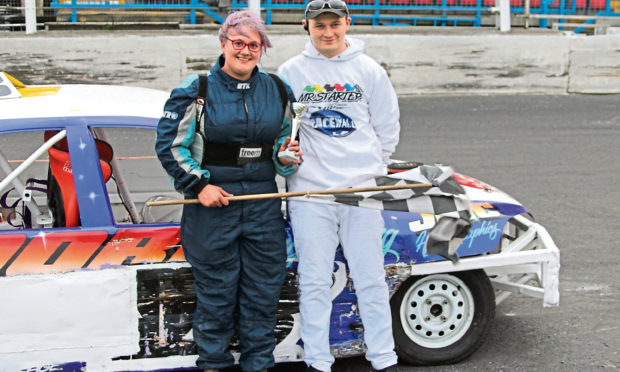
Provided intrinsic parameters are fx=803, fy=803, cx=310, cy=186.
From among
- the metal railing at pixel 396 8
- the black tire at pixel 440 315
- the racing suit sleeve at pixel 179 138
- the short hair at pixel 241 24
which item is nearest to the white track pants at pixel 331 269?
the black tire at pixel 440 315

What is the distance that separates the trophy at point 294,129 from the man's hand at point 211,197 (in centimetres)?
34

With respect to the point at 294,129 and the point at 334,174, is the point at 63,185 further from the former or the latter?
the point at 334,174

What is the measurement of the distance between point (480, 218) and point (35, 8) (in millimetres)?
11665

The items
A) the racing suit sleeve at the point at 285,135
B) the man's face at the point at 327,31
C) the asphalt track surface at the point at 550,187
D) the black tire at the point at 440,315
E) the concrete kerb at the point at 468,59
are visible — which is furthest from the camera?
the concrete kerb at the point at 468,59

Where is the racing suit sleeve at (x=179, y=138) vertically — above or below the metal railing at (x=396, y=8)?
below

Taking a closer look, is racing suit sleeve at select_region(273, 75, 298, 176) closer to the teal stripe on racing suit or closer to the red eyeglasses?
the teal stripe on racing suit

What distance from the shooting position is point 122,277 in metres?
3.80

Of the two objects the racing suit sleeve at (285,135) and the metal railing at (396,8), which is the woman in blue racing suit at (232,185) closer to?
the racing suit sleeve at (285,135)

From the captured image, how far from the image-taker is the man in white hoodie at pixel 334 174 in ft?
13.0

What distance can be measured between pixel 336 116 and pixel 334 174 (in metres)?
0.29

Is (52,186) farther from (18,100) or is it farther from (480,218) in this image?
(480,218)

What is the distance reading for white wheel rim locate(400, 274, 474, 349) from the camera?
4.27 meters

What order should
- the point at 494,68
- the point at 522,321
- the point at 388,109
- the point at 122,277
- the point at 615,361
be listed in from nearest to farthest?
the point at 122,277 → the point at 388,109 → the point at 615,361 → the point at 522,321 → the point at 494,68

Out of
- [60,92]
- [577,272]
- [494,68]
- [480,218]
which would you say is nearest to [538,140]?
[494,68]
